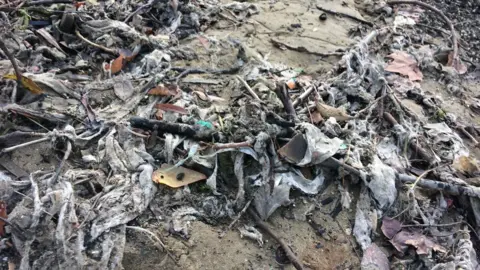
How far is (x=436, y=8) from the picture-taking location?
469cm

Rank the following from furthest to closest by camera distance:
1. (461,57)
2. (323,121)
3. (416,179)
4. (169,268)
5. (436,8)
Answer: (436,8) → (461,57) → (323,121) → (416,179) → (169,268)

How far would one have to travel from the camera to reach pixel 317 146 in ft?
8.86

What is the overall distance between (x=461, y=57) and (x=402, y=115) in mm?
1393

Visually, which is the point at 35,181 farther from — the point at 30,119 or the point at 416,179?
the point at 416,179

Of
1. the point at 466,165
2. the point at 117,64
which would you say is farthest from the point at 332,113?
the point at 117,64

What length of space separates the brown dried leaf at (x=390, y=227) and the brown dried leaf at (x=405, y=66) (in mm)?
1511

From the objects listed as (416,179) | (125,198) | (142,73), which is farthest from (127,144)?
(416,179)

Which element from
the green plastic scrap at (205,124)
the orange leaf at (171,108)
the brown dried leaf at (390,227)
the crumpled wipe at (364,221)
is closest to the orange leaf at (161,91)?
the orange leaf at (171,108)

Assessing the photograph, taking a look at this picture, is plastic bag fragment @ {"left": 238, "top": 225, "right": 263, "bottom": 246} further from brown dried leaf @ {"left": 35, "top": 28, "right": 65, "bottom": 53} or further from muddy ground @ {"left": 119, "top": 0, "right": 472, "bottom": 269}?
brown dried leaf @ {"left": 35, "top": 28, "right": 65, "bottom": 53}

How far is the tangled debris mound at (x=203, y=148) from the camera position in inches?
91.7

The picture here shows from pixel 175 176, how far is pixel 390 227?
121 cm

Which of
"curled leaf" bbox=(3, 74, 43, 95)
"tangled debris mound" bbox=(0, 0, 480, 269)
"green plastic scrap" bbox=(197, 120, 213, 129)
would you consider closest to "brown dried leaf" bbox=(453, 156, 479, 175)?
"tangled debris mound" bbox=(0, 0, 480, 269)

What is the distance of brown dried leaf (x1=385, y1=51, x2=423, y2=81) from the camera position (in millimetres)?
3764

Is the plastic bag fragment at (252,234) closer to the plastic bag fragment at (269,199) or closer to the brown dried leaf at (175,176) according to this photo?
the plastic bag fragment at (269,199)
